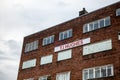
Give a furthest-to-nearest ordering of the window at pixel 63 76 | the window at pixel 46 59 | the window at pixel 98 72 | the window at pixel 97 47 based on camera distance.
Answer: the window at pixel 46 59 → the window at pixel 63 76 → the window at pixel 97 47 → the window at pixel 98 72

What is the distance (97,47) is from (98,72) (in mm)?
3250

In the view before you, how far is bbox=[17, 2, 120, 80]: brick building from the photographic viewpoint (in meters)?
27.4

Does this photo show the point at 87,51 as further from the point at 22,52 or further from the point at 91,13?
the point at 22,52

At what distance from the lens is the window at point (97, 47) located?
27.9 m

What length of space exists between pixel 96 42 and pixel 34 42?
12.7 m

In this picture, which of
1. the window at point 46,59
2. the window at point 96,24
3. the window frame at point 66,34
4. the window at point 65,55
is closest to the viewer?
the window at point 96,24

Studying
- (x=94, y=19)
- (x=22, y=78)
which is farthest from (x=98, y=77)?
(x=22, y=78)

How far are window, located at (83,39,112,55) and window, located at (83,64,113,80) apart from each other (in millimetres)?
2277

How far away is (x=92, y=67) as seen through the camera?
92.3ft

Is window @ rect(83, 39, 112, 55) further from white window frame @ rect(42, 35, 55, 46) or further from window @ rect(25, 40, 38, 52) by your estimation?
window @ rect(25, 40, 38, 52)

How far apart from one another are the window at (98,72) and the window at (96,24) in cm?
554

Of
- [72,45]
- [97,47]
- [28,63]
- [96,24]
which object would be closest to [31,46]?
[28,63]

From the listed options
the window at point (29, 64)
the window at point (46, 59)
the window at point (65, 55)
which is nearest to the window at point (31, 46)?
the window at point (29, 64)

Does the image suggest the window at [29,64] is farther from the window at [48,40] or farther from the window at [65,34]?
the window at [65,34]
